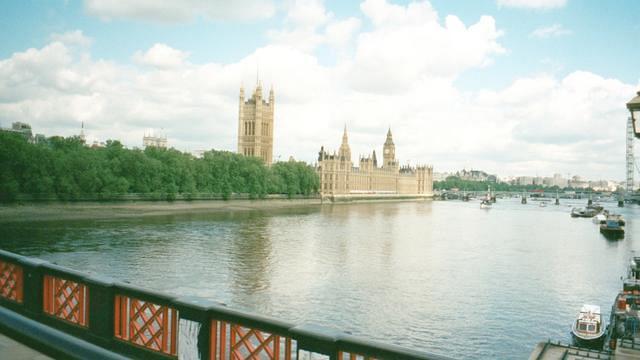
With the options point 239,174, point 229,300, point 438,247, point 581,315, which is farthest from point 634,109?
point 239,174

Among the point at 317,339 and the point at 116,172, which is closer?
the point at 317,339

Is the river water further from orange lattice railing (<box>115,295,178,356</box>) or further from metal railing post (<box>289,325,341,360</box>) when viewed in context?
metal railing post (<box>289,325,341,360</box>)

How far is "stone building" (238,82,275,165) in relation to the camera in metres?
159

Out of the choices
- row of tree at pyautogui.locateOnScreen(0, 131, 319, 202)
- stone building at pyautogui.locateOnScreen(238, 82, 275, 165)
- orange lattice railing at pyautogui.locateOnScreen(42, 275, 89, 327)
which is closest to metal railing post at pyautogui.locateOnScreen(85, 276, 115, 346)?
orange lattice railing at pyautogui.locateOnScreen(42, 275, 89, 327)

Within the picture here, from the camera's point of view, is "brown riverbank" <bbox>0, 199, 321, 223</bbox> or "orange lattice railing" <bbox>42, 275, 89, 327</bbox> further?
"brown riverbank" <bbox>0, 199, 321, 223</bbox>

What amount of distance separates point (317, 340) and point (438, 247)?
4457 centimetres

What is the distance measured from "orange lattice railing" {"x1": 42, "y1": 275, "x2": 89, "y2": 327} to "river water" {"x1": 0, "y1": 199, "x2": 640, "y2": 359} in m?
13.3

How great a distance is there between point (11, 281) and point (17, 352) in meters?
3.89

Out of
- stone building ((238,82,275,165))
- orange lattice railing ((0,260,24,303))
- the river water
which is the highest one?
stone building ((238,82,275,165))

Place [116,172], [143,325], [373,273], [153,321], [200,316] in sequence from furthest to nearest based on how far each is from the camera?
[116,172] < [373,273] < [153,321] < [143,325] < [200,316]

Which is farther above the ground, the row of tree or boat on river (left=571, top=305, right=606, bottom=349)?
the row of tree

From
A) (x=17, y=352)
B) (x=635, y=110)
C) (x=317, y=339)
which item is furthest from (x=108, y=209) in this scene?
(x=635, y=110)

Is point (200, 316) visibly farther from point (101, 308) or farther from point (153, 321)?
point (101, 308)

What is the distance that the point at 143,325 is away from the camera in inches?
292
